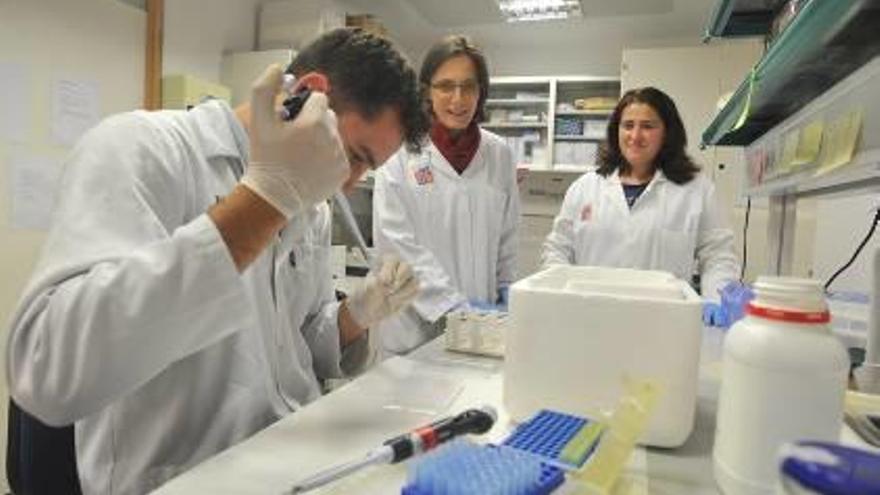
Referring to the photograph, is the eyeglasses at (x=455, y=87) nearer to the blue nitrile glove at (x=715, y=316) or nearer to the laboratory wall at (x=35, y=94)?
the blue nitrile glove at (x=715, y=316)

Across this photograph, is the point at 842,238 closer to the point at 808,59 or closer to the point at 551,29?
the point at 808,59

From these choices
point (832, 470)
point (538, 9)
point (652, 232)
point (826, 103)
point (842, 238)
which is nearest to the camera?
point (832, 470)

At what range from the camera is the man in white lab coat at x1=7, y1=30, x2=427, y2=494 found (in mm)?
667

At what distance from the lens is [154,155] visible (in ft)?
2.66

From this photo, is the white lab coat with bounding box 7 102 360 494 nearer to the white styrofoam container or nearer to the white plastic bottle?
the white styrofoam container

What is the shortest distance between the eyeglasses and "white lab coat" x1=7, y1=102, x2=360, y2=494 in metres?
0.94

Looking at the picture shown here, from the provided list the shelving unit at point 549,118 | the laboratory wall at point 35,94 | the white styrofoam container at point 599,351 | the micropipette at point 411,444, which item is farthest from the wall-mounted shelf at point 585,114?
the micropipette at point 411,444

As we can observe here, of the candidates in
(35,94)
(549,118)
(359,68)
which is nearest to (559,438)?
(359,68)

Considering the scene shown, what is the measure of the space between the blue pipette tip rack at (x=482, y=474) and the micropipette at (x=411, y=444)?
0.06 metres

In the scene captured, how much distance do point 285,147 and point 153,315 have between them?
24cm

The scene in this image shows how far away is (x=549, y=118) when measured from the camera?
13.2 ft

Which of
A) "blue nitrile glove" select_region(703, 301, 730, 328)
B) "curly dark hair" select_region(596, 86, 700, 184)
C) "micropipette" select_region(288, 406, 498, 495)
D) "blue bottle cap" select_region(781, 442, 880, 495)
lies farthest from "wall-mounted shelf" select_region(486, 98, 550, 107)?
"blue bottle cap" select_region(781, 442, 880, 495)

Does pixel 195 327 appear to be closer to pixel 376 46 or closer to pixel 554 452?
pixel 554 452

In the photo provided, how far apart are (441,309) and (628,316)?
3.28ft
